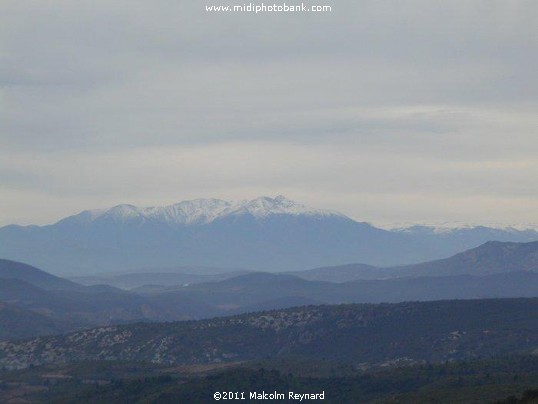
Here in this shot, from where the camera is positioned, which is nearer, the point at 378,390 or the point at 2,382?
the point at 378,390

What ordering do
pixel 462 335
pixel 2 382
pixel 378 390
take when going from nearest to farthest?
→ pixel 378 390 < pixel 2 382 < pixel 462 335

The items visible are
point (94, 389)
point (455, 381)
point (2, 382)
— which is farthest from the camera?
point (2, 382)

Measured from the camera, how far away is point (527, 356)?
14612 centimetres

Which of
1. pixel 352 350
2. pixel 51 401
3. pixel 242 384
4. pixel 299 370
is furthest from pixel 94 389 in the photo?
pixel 352 350

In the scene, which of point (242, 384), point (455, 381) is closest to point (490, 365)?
point (455, 381)

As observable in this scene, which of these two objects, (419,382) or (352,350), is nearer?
(419,382)

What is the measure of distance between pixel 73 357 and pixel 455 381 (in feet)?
301

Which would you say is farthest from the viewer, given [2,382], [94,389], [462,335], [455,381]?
[462,335]

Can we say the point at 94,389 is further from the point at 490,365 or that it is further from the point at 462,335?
the point at 462,335

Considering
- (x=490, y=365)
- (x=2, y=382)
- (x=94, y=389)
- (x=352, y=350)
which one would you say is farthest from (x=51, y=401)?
(x=352, y=350)

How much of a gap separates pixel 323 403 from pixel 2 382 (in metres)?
52.9

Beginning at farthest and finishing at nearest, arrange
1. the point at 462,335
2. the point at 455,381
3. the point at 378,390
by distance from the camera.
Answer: the point at 462,335
the point at 378,390
the point at 455,381

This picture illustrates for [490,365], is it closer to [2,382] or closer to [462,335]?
[462,335]

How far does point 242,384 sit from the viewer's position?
445ft
